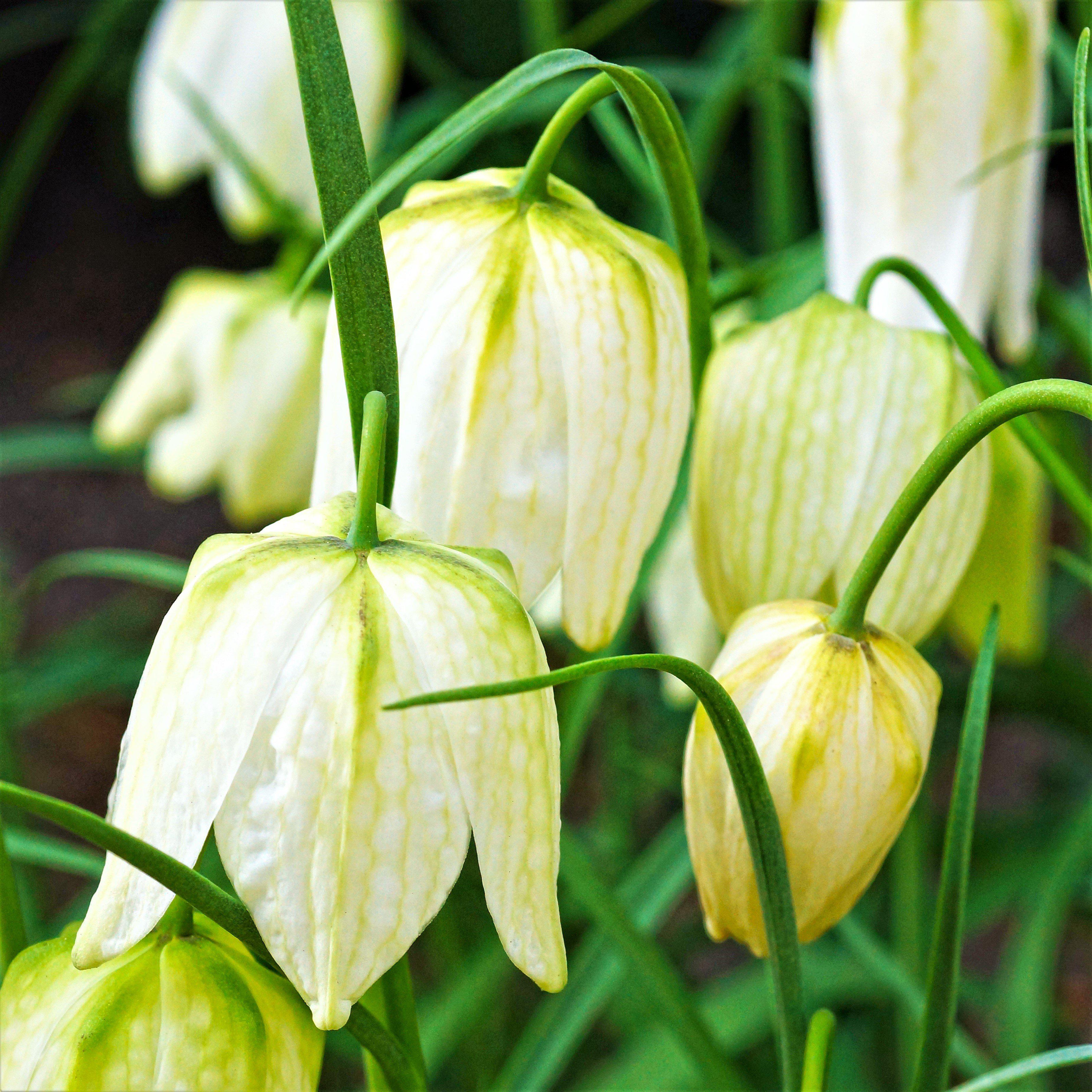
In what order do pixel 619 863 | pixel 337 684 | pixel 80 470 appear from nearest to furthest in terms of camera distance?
pixel 337 684
pixel 619 863
pixel 80 470

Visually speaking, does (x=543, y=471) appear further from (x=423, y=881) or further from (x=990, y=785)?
(x=990, y=785)

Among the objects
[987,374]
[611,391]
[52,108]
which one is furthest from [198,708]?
[52,108]

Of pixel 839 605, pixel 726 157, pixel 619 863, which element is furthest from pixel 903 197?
pixel 726 157

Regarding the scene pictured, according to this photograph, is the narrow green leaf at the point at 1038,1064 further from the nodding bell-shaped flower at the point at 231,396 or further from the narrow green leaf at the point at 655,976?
the nodding bell-shaped flower at the point at 231,396

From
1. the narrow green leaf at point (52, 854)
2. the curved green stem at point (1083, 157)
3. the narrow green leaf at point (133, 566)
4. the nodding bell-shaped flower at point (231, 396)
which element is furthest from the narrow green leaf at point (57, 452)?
the curved green stem at point (1083, 157)

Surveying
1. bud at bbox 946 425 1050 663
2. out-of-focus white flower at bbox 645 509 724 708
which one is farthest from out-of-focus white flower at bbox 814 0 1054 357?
out-of-focus white flower at bbox 645 509 724 708

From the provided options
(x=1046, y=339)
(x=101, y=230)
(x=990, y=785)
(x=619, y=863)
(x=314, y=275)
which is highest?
(x=314, y=275)
